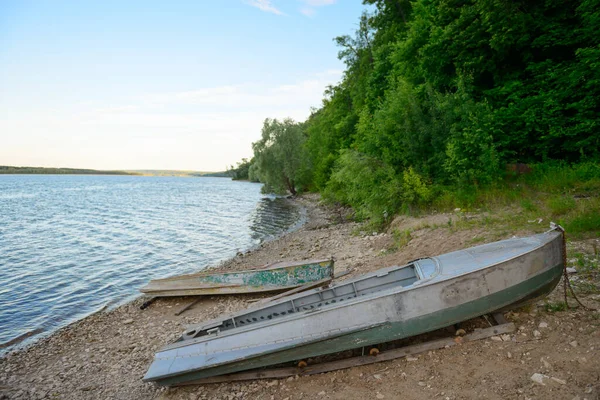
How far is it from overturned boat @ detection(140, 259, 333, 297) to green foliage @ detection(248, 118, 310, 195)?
34.7 meters

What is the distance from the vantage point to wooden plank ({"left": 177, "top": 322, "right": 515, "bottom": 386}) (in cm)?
568

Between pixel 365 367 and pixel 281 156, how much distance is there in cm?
4084

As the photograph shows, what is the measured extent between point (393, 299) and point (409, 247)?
6.50 meters

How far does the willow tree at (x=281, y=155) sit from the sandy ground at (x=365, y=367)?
34049mm

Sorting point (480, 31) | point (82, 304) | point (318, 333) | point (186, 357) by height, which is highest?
point (480, 31)

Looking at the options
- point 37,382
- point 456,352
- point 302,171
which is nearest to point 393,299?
point 456,352

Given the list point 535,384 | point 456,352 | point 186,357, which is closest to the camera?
point 535,384

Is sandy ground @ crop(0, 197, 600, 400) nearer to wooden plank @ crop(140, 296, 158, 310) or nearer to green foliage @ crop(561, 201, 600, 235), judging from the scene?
wooden plank @ crop(140, 296, 158, 310)

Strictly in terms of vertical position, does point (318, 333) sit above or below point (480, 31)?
below

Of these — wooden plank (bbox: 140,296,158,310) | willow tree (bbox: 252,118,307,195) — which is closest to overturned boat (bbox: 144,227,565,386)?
wooden plank (bbox: 140,296,158,310)

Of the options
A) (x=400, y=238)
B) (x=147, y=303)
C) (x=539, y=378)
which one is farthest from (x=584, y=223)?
(x=147, y=303)

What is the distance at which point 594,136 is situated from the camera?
1346cm

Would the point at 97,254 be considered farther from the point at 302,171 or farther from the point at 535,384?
the point at 302,171

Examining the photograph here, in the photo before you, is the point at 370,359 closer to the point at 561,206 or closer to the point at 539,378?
the point at 539,378
